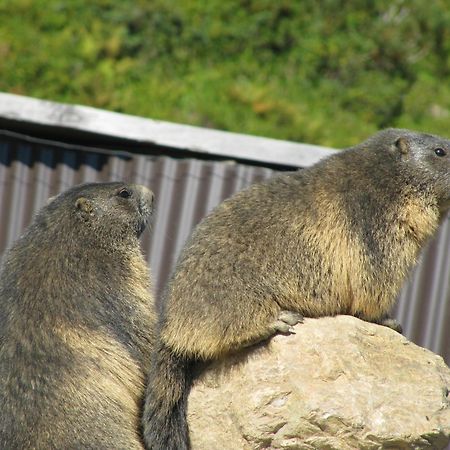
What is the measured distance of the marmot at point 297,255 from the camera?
5.67 m

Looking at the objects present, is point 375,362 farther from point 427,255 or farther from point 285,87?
point 285,87

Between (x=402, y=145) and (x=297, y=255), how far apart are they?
118 centimetres

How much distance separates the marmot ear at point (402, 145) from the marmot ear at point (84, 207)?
2.18 metres

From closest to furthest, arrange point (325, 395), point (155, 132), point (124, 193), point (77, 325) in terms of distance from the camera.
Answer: point (325, 395)
point (77, 325)
point (124, 193)
point (155, 132)

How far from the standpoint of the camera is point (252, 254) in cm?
581

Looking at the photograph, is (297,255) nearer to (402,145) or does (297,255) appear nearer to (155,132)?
(402,145)

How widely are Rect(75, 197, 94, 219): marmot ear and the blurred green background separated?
20.7 feet

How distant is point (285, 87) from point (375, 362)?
858 cm

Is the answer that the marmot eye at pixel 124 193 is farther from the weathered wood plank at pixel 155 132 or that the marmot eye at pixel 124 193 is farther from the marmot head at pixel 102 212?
the weathered wood plank at pixel 155 132

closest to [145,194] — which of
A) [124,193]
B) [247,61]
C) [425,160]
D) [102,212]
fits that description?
[124,193]

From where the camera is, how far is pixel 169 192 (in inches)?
360

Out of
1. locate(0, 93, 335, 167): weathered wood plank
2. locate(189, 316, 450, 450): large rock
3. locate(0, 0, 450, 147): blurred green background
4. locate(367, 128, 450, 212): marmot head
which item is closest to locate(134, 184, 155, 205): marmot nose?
locate(189, 316, 450, 450): large rock

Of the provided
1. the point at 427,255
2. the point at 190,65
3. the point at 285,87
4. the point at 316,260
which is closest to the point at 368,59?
→ the point at 285,87

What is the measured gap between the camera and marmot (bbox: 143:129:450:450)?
18.6ft
